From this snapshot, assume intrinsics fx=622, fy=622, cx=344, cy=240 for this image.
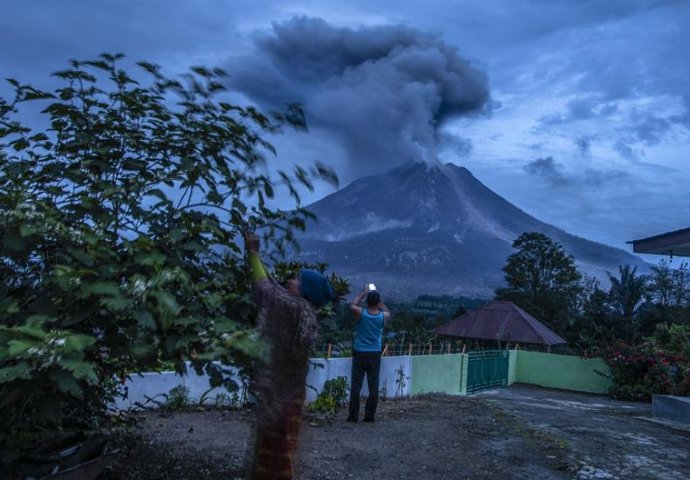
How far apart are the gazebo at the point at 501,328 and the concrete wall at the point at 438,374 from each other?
997 centimetres

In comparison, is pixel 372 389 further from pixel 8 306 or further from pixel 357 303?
pixel 8 306

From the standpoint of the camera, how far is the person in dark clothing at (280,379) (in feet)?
10.4

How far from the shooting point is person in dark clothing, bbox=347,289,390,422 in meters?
7.44

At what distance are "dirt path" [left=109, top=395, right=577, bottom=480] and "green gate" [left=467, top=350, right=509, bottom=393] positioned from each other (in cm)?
748

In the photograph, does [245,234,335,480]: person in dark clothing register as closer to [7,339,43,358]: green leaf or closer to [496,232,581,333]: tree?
[7,339,43,358]: green leaf

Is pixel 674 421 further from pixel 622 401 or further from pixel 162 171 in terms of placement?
pixel 162 171

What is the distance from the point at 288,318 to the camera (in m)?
3.23

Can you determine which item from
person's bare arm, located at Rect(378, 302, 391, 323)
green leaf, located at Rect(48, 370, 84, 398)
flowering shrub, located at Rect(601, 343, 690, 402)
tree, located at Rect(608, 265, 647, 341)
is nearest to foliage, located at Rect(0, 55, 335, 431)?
green leaf, located at Rect(48, 370, 84, 398)

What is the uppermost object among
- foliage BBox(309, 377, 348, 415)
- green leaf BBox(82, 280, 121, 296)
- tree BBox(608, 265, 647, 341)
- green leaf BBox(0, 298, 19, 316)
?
tree BBox(608, 265, 647, 341)

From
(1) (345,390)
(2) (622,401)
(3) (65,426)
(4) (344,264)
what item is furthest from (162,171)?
(4) (344,264)

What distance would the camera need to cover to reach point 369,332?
757cm

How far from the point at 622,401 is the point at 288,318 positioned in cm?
1523

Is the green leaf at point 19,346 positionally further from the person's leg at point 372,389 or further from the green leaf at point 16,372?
the person's leg at point 372,389

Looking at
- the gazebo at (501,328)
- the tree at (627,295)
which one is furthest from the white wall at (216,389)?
the tree at (627,295)
